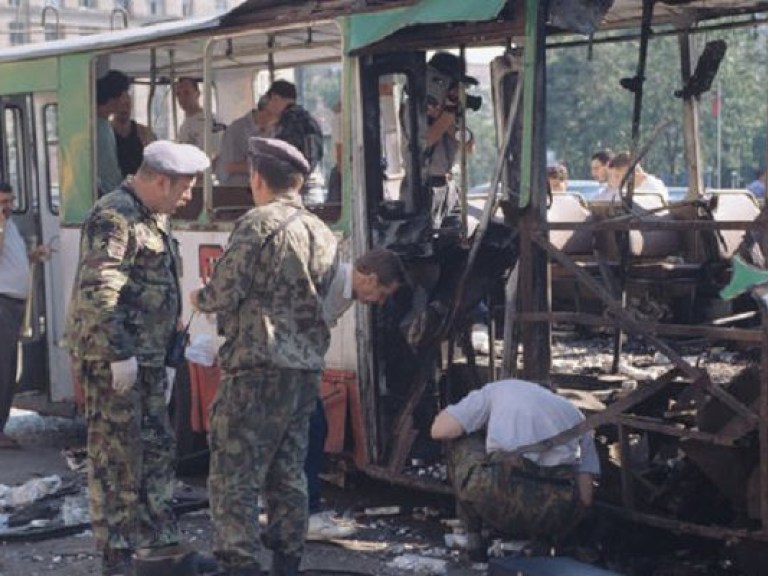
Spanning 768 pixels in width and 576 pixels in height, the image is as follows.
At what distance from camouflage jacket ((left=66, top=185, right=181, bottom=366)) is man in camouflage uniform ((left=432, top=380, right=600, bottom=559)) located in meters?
1.31

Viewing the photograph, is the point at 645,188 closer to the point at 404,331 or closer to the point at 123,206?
the point at 404,331

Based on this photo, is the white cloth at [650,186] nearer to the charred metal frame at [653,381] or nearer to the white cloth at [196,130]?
the white cloth at [196,130]

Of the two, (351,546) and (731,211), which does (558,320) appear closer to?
(351,546)

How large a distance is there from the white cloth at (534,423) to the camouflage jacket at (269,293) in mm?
882

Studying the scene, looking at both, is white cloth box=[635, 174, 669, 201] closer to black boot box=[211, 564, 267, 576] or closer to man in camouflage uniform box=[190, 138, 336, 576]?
man in camouflage uniform box=[190, 138, 336, 576]

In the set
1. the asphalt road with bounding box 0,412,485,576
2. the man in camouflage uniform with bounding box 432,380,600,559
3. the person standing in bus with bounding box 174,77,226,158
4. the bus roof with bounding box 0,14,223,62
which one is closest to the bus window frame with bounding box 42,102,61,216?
the bus roof with bounding box 0,14,223,62

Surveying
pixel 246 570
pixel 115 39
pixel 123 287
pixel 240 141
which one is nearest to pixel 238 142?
pixel 240 141

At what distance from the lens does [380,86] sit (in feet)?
23.4

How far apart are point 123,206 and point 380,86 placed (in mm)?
1894

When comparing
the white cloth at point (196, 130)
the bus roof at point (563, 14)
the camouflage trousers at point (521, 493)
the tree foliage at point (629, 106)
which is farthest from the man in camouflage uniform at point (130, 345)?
the tree foliage at point (629, 106)

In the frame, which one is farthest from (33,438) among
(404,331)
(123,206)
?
(123,206)

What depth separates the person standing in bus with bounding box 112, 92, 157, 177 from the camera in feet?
28.3

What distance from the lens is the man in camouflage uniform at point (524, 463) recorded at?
601cm

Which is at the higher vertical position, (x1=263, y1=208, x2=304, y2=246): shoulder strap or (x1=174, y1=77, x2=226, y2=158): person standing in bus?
(x1=174, y1=77, x2=226, y2=158): person standing in bus
